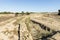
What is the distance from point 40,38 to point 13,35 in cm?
249

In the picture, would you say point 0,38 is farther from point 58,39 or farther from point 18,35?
point 58,39

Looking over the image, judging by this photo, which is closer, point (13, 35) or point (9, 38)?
point (9, 38)

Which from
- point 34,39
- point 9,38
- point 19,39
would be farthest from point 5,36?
point 34,39

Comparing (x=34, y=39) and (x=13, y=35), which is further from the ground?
(x=13, y=35)

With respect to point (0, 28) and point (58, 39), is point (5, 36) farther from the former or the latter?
point (58, 39)

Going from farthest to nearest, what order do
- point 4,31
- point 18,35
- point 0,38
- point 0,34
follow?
point 18,35 → point 4,31 → point 0,34 → point 0,38

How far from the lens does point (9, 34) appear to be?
10562 millimetres

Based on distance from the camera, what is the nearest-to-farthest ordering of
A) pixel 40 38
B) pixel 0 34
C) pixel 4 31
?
1. pixel 0 34
2. pixel 4 31
3. pixel 40 38

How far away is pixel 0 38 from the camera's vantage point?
30.3ft

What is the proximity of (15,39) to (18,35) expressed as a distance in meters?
1.03

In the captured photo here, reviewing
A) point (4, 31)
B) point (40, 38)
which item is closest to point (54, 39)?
point (40, 38)

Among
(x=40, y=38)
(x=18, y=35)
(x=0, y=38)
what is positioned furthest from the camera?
(x=40, y=38)

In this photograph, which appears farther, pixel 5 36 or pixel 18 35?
pixel 18 35

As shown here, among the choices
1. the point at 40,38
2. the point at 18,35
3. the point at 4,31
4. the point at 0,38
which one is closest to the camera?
the point at 0,38
